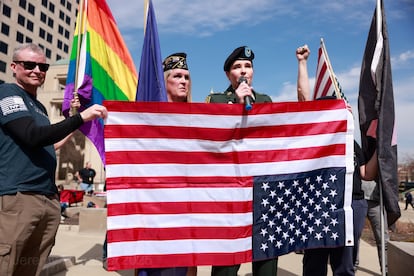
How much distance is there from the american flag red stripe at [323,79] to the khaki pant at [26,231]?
9.87 feet

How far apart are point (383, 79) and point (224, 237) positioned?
A: 5.96 ft

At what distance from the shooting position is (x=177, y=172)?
2783 millimetres

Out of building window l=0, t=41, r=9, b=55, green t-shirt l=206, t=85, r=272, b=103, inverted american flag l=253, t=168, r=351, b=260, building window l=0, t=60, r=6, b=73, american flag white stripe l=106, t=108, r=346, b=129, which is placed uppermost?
building window l=0, t=41, r=9, b=55

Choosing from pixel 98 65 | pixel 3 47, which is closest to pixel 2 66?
pixel 3 47

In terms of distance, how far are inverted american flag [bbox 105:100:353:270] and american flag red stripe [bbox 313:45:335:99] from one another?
1049 millimetres

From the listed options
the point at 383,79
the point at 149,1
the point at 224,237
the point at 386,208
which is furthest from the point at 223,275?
the point at 149,1

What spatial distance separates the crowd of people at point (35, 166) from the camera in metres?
2.45

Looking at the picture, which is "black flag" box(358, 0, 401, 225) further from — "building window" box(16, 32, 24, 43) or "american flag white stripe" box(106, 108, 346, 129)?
"building window" box(16, 32, 24, 43)

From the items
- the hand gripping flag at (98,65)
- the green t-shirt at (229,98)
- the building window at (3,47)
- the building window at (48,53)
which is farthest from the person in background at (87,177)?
the building window at (48,53)

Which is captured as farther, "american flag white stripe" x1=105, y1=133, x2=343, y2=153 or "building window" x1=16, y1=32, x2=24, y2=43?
"building window" x1=16, y1=32, x2=24, y2=43

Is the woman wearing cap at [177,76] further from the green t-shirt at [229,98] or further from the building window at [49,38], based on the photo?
the building window at [49,38]

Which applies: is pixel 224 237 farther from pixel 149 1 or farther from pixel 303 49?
pixel 149 1

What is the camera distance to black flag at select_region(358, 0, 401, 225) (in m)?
2.78

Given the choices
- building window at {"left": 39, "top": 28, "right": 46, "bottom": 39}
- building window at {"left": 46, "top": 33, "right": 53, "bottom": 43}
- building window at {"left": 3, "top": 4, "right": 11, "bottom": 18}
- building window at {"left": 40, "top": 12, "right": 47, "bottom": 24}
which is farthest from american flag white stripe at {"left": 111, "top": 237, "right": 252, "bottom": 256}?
building window at {"left": 46, "top": 33, "right": 53, "bottom": 43}
